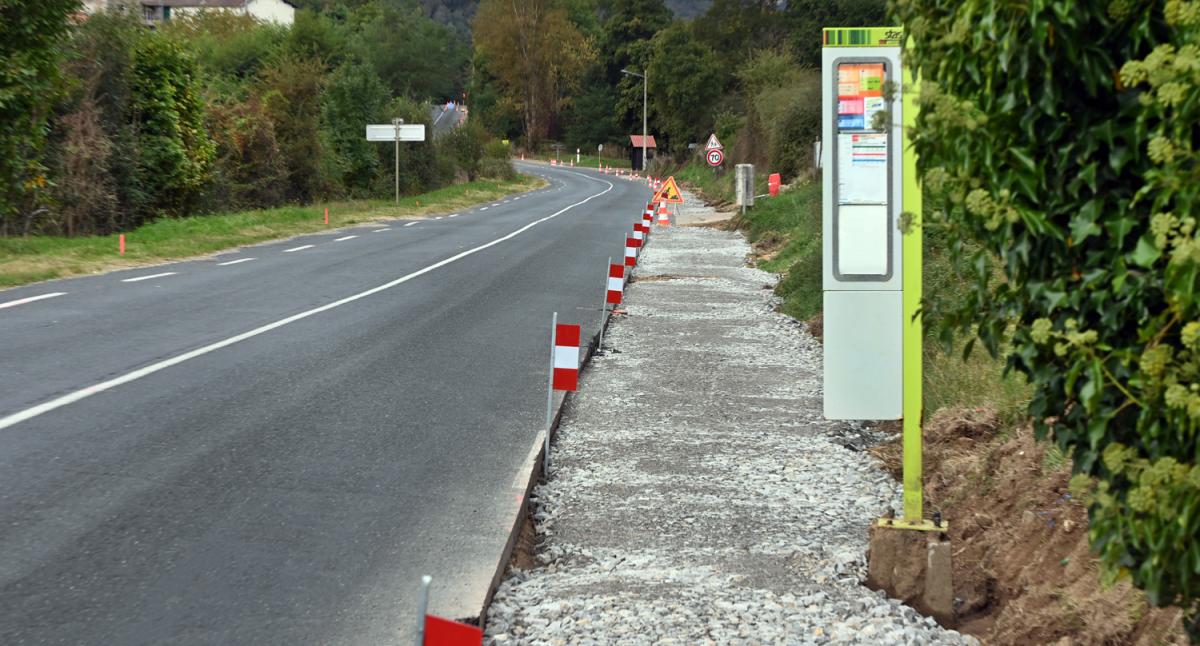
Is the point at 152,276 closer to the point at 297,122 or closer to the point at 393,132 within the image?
the point at 297,122

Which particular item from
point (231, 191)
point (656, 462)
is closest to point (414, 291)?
point (656, 462)

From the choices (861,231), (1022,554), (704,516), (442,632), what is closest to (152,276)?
(704,516)

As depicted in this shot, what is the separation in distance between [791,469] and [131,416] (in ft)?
15.2

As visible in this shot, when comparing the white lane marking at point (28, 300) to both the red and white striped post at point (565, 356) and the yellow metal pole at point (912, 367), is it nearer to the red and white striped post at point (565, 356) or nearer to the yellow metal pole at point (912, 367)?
the red and white striped post at point (565, 356)

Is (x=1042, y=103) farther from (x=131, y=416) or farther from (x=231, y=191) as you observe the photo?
(x=231, y=191)

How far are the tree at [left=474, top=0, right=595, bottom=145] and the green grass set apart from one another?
84.6m

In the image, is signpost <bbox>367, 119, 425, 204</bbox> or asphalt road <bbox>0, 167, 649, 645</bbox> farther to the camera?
signpost <bbox>367, 119, 425, 204</bbox>

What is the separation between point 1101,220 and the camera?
3262 millimetres

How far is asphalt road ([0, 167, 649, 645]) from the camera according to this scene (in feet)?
Result: 18.5

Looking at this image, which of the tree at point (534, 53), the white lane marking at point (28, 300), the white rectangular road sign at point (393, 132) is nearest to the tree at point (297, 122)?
the white rectangular road sign at point (393, 132)

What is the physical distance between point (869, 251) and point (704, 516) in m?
1.76

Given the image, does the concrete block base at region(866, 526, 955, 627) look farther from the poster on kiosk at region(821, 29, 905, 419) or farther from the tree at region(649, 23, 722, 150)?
the tree at region(649, 23, 722, 150)

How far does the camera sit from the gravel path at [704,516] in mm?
5551

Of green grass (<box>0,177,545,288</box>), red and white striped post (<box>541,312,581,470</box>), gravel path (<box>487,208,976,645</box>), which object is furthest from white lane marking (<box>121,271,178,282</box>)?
red and white striped post (<box>541,312,581,470</box>)
